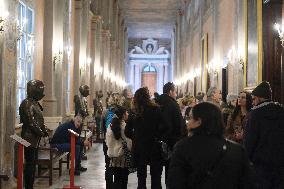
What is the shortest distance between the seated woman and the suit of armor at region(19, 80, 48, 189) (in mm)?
1412

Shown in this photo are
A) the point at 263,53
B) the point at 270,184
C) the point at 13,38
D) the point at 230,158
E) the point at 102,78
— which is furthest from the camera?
the point at 102,78

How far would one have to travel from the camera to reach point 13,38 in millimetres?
8070

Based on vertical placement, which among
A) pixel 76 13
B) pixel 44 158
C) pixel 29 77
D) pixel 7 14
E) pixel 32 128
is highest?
pixel 76 13

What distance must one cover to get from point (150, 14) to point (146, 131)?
1352 inches

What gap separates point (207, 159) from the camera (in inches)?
116

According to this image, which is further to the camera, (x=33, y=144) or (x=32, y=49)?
(x=32, y=49)

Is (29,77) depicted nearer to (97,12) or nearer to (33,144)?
(33,144)

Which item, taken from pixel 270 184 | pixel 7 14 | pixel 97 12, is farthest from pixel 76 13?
pixel 270 184

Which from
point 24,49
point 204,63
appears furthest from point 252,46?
point 204,63

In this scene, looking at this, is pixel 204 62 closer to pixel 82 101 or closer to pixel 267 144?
pixel 82 101

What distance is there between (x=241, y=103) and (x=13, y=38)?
4014mm

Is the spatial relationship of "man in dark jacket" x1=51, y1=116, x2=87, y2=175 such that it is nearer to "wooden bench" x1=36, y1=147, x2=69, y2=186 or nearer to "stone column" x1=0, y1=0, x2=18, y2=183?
"wooden bench" x1=36, y1=147, x2=69, y2=186

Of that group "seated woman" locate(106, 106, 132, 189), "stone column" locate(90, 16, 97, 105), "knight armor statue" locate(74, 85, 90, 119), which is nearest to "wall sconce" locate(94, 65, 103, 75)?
"stone column" locate(90, 16, 97, 105)

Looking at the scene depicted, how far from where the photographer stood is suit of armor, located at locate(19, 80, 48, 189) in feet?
24.0
